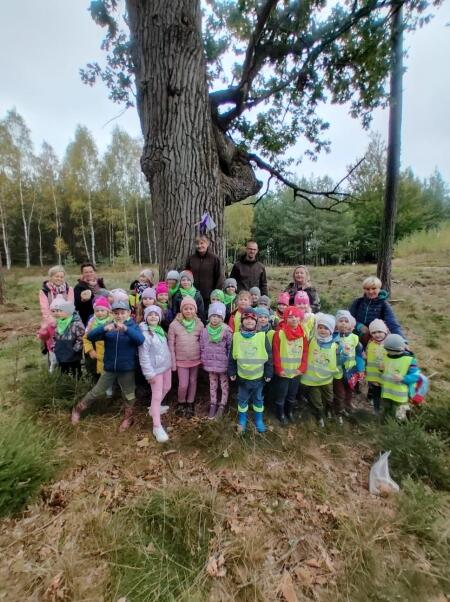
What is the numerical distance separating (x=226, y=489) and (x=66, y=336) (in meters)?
2.66

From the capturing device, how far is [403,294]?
29.7ft

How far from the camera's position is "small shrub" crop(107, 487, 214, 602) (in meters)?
1.84

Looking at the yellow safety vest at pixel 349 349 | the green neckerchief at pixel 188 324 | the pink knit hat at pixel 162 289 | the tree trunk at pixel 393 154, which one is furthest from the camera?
the tree trunk at pixel 393 154

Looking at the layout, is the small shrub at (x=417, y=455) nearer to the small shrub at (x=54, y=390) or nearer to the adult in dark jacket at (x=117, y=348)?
the adult in dark jacket at (x=117, y=348)

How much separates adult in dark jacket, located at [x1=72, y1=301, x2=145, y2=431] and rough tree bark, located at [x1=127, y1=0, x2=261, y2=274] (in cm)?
132

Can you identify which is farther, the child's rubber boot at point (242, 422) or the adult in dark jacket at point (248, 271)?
the adult in dark jacket at point (248, 271)

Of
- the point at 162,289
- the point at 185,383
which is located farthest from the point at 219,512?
the point at 162,289

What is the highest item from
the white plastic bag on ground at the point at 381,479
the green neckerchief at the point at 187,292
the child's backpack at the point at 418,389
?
the green neckerchief at the point at 187,292

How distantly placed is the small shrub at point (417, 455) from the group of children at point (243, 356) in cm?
38

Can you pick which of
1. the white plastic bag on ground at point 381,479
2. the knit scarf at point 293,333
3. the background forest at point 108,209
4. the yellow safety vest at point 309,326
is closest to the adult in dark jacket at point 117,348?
the knit scarf at point 293,333

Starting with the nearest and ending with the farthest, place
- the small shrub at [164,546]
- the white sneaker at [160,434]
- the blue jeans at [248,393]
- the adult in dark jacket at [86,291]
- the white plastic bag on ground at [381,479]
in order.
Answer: the small shrub at [164,546], the white plastic bag on ground at [381,479], the white sneaker at [160,434], the blue jeans at [248,393], the adult in dark jacket at [86,291]

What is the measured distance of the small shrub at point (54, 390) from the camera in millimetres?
3516

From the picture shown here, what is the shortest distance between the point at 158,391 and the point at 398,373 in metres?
2.79

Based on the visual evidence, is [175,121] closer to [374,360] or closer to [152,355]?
[152,355]
